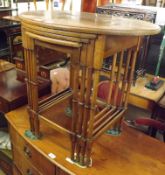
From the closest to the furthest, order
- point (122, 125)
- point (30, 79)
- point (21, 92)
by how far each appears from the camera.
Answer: point (30, 79), point (122, 125), point (21, 92)

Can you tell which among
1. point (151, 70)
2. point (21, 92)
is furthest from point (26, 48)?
point (151, 70)

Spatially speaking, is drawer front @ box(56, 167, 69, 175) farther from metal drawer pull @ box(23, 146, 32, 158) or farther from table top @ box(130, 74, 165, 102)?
table top @ box(130, 74, 165, 102)

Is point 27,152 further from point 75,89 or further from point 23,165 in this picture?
point 75,89

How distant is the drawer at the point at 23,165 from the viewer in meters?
1.09

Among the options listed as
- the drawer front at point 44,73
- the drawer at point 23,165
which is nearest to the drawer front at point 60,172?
the drawer at point 23,165

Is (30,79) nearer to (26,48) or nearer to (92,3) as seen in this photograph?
(26,48)

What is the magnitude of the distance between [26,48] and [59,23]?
0.79 ft

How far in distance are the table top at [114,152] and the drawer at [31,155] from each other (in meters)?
0.04

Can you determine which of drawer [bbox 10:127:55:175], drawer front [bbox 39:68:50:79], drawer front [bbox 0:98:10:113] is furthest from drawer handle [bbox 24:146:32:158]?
drawer front [bbox 39:68:50:79]

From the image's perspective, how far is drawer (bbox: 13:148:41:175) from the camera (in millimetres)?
1094

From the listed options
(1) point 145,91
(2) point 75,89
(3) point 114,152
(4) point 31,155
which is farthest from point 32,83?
(1) point 145,91

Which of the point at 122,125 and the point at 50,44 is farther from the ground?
the point at 50,44

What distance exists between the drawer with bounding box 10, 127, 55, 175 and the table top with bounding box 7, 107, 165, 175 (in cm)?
4

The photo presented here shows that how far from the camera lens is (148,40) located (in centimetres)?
158
